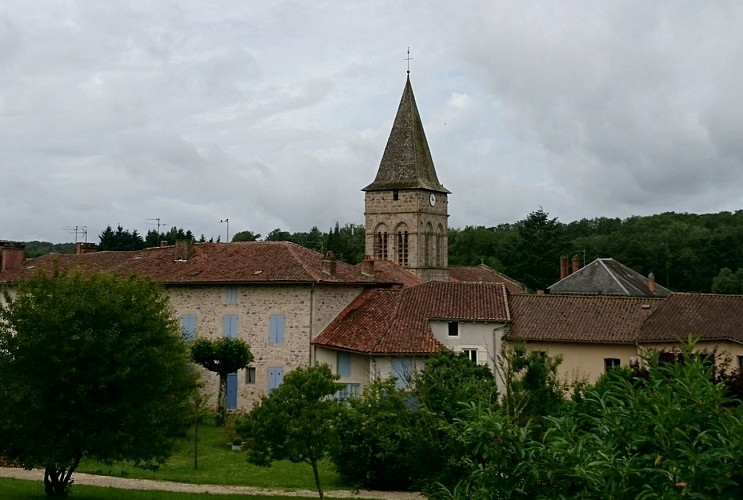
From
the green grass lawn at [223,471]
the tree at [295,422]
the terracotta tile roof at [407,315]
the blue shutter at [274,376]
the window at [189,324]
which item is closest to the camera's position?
the tree at [295,422]

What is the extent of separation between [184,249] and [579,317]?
54.0 ft

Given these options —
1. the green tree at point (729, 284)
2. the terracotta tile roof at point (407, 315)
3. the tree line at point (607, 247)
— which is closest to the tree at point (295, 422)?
the terracotta tile roof at point (407, 315)

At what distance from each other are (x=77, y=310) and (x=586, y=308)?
20.0 metres

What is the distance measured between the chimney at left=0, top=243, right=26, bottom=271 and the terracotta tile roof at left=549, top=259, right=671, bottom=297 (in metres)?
28.7

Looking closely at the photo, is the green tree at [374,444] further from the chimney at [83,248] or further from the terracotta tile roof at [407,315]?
the chimney at [83,248]

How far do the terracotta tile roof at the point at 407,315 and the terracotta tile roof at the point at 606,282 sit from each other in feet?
46.6

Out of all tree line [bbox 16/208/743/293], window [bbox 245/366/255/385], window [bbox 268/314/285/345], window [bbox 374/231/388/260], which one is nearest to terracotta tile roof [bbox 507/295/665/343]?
window [bbox 268/314/285/345]

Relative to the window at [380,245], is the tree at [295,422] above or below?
below

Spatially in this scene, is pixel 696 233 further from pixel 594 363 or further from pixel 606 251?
pixel 594 363

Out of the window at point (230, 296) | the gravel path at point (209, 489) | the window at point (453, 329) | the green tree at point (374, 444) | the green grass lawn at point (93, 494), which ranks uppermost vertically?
the window at point (230, 296)

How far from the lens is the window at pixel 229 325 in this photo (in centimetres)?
3122

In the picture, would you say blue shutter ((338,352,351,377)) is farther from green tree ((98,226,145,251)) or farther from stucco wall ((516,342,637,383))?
green tree ((98,226,145,251))

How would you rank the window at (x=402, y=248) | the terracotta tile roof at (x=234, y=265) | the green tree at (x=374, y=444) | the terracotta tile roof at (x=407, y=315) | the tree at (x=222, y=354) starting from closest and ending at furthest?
the green tree at (x=374, y=444), the terracotta tile roof at (x=407, y=315), the tree at (x=222, y=354), the terracotta tile roof at (x=234, y=265), the window at (x=402, y=248)

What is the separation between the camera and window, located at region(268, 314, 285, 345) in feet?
100
